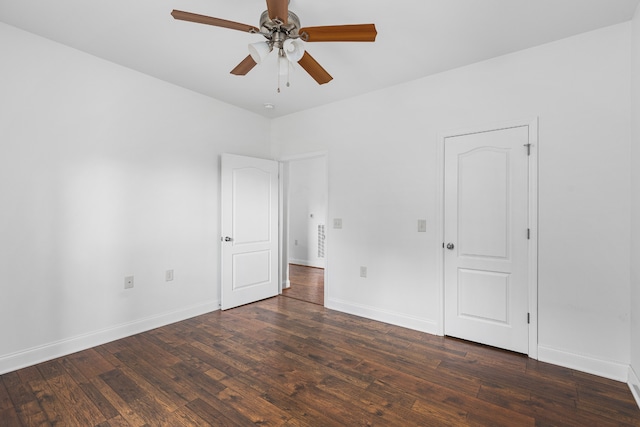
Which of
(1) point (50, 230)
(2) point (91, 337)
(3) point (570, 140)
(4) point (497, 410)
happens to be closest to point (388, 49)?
(3) point (570, 140)

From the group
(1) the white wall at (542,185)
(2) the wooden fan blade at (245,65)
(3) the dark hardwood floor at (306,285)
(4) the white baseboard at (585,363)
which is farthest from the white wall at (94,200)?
(4) the white baseboard at (585,363)

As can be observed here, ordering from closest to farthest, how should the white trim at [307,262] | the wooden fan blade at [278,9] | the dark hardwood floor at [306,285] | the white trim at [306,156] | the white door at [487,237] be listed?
1. the wooden fan blade at [278,9]
2. the white door at [487,237]
3. the white trim at [306,156]
4. the dark hardwood floor at [306,285]
5. the white trim at [307,262]

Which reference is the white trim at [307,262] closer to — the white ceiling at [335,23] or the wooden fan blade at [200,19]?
the white ceiling at [335,23]

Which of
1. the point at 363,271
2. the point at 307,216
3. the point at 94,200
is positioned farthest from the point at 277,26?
the point at 307,216

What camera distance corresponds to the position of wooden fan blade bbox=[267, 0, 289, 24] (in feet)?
5.40

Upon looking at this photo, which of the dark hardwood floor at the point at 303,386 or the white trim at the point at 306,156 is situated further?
the white trim at the point at 306,156

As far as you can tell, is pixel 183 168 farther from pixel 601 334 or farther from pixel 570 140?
pixel 601 334

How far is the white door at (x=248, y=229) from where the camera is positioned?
3848mm

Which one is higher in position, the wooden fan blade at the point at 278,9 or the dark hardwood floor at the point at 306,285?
the wooden fan blade at the point at 278,9

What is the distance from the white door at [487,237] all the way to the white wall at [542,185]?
0.14 metres

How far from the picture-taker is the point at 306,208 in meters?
7.07

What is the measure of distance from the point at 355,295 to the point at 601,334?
223 cm

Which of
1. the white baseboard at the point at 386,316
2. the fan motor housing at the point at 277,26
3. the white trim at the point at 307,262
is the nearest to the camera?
the fan motor housing at the point at 277,26

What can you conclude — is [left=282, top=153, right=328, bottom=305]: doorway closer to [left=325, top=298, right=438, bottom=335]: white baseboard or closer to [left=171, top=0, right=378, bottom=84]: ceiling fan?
[left=325, top=298, right=438, bottom=335]: white baseboard
